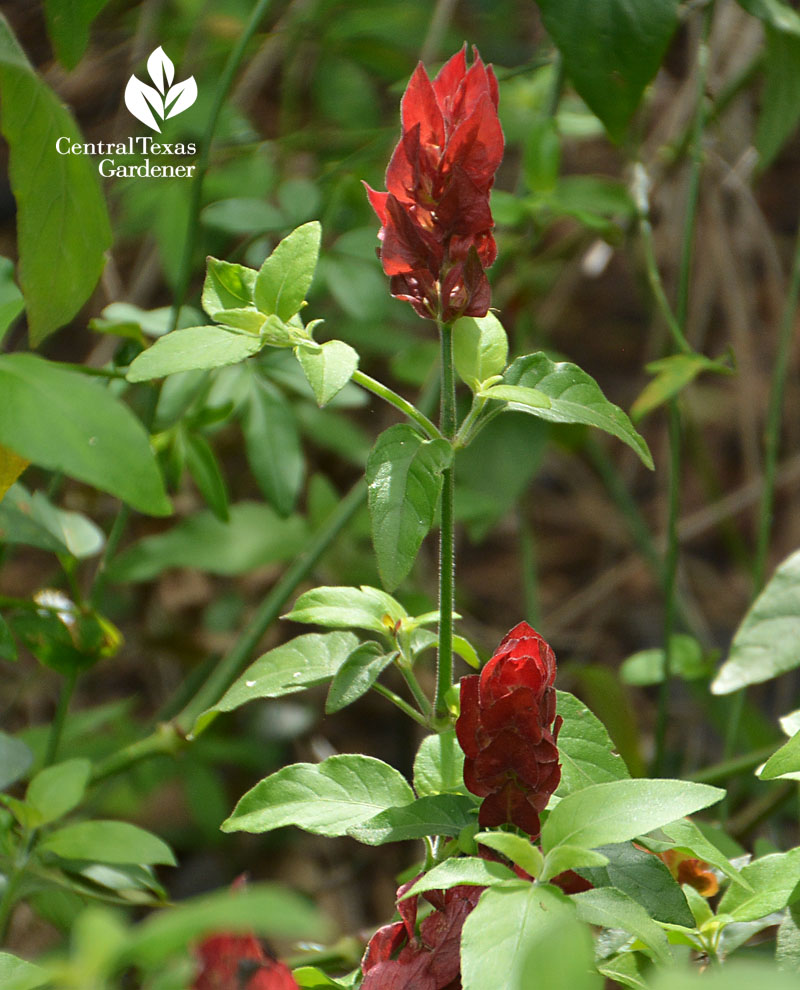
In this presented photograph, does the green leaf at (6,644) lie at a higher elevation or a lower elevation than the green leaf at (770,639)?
higher

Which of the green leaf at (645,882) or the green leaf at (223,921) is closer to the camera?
the green leaf at (223,921)

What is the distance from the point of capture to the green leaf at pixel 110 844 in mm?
588

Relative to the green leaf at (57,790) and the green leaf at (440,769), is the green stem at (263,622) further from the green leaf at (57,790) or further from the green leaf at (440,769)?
the green leaf at (440,769)

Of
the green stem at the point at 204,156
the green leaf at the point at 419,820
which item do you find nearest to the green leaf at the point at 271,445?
the green stem at the point at 204,156

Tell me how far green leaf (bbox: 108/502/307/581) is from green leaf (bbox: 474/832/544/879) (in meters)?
0.79

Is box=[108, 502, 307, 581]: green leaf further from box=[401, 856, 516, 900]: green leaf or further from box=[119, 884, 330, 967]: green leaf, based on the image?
box=[119, 884, 330, 967]: green leaf

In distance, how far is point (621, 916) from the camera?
0.41 meters

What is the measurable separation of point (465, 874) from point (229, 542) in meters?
0.86

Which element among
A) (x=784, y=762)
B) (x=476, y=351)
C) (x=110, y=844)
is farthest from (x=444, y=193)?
(x=110, y=844)

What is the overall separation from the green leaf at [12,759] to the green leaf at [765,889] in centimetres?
45

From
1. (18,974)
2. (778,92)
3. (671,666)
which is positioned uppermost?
(778,92)

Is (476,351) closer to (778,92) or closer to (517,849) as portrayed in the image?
(517,849)

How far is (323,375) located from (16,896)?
449 millimetres

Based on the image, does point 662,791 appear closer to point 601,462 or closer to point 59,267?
point 59,267
